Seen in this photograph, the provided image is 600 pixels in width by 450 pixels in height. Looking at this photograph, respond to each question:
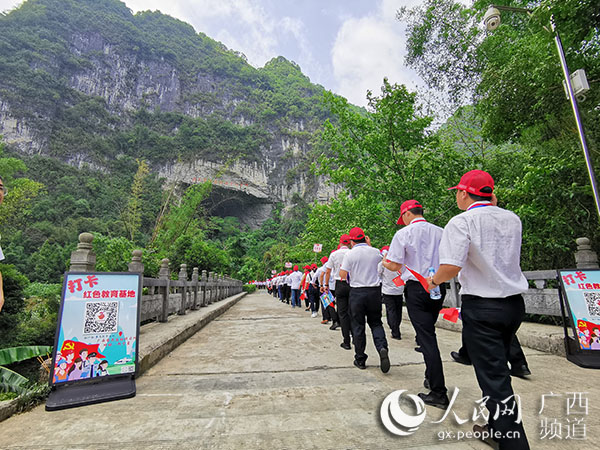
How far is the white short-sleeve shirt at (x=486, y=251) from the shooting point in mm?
1791

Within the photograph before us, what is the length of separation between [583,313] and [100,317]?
18.1 feet

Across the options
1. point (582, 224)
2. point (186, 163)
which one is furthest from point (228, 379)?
point (186, 163)

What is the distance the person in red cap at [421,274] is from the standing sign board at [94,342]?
272 centimetres

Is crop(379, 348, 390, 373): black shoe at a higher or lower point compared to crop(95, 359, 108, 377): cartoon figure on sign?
lower

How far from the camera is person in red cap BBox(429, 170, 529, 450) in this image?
1669 millimetres

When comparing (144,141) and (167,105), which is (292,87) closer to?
(167,105)

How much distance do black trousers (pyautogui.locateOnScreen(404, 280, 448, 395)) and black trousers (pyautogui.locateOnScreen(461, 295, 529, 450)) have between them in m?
0.78

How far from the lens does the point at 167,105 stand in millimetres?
72562

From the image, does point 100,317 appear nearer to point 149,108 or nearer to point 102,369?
point 102,369

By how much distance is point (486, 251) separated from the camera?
1.86 m

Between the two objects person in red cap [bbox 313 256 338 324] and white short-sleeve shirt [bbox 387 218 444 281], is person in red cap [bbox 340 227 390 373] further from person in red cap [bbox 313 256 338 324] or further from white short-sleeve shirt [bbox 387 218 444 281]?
person in red cap [bbox 313 256 338 324]

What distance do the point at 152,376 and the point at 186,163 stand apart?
62.6m

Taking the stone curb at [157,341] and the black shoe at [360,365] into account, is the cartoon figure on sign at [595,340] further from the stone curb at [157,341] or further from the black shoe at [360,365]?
the stone curb at [157,341]

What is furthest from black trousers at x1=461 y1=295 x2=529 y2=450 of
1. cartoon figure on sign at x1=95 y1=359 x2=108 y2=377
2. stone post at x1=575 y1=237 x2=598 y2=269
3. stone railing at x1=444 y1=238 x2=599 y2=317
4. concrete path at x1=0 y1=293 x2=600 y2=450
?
stone post at x1=575 y1=237 x2=598 y2=269
